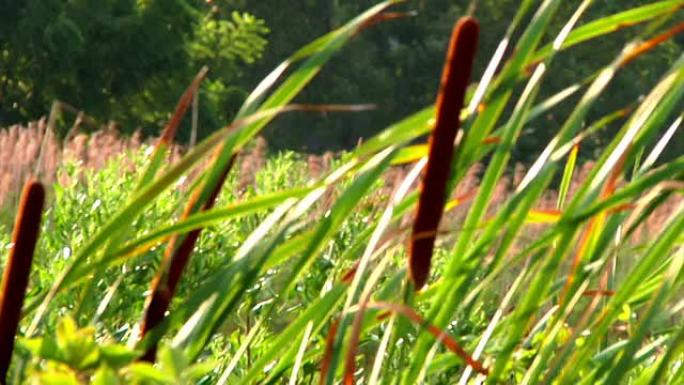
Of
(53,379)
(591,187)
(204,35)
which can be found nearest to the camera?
(53,379)

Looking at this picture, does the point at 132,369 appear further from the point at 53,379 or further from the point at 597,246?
the point at 597,246

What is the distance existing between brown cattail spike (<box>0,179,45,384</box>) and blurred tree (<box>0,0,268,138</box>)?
19.1 meters

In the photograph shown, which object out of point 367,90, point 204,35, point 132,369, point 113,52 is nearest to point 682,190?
point 132,369

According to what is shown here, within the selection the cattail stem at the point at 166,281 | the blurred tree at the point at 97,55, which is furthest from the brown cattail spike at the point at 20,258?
the blurred tree at the point at 97,55

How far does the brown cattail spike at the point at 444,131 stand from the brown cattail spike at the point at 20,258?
323 mm

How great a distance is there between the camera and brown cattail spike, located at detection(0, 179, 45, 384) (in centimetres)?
142

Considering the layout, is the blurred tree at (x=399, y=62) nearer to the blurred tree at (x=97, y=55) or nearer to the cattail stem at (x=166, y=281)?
the blurred tree at (x=97, y=55)

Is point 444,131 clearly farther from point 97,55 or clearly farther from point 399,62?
point 399,62

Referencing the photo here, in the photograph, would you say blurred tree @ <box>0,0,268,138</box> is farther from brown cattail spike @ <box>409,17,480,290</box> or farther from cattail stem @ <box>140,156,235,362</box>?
brown cattail spike @ <box>409,17,480,290</box>

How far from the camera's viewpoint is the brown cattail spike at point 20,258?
4.65 feet

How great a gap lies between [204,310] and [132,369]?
Result: 0.33 metres

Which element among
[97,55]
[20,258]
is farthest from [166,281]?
[97,55]

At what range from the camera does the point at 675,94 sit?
1.71 m

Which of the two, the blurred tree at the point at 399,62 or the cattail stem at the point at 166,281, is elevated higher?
the cattail stem at the point at 166,281
